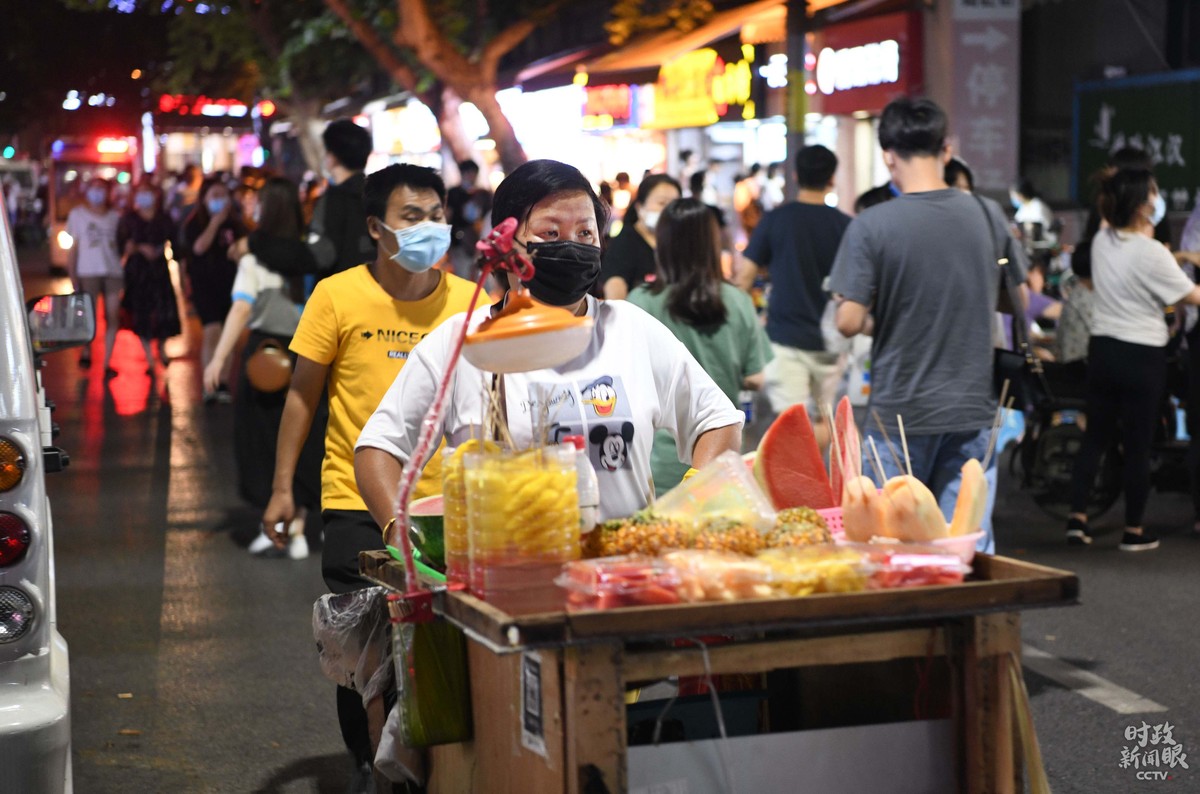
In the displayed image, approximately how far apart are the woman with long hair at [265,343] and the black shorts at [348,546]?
126 inches

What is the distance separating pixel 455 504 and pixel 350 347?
2022mm

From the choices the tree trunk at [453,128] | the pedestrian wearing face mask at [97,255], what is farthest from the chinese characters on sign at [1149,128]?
the tree trunk at [453,128]

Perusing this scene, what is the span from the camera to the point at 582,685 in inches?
105

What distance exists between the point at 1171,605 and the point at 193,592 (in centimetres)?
485

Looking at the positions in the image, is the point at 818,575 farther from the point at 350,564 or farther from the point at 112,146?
the point at 112,146

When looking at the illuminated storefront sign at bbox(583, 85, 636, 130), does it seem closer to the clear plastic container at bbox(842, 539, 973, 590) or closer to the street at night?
A: the street at night

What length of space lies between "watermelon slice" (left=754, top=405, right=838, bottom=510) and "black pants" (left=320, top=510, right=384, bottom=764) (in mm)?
1485

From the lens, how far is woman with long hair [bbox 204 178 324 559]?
8414 mm

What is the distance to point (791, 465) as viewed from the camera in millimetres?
3518

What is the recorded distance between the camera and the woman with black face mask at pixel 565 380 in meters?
3.46

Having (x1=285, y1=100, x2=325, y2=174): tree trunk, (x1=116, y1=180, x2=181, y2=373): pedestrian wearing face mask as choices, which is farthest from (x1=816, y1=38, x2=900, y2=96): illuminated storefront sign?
(x1=285, y1=100, x2=325, y2=174): tree trunk

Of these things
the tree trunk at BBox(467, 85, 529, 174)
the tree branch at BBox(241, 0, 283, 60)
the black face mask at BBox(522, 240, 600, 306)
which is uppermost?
the tree branch at BBox(241, 0, 283, 60)

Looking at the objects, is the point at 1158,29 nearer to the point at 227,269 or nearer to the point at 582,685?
the point at 227,269

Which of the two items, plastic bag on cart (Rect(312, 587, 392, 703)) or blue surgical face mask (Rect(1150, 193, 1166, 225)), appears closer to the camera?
plastic bag on cart (Rect(312, 587, 392, 703))
